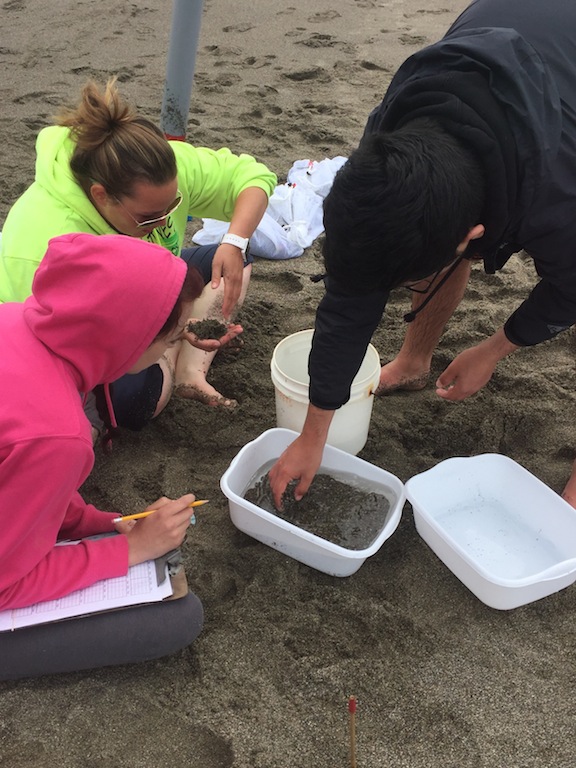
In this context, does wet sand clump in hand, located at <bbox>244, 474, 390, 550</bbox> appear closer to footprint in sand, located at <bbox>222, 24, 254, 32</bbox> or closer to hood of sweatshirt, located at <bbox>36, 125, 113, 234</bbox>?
hood of sweatshirt, located at <bbox>36, 125, 113, 234</bbox>

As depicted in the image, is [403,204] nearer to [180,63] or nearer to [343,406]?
[343,406]

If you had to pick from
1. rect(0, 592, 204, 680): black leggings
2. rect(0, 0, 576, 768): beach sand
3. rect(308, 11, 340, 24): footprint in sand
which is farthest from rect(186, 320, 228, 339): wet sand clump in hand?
rect(308, 11, 340, 24): footprint in sand

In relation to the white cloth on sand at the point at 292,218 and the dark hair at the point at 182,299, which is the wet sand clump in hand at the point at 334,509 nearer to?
the dark hair at the point at 182,299

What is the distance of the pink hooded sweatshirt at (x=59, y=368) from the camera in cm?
123

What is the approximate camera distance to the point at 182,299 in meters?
1.40

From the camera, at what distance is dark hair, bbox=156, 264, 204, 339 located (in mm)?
1397

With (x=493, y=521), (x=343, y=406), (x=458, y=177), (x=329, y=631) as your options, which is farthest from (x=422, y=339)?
(x=458, y=177)

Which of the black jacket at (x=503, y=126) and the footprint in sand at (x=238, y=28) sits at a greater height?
the black jacket at (x=503, y=126)

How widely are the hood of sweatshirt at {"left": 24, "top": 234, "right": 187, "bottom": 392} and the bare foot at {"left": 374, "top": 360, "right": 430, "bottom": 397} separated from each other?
1.11 m

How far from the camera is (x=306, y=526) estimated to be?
1.78m

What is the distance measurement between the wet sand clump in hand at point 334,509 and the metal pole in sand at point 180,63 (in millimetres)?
1774

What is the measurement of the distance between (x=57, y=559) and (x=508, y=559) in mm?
1169

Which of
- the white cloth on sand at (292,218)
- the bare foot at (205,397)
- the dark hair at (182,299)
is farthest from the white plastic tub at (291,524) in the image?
the white cloth on sand at (292,218)

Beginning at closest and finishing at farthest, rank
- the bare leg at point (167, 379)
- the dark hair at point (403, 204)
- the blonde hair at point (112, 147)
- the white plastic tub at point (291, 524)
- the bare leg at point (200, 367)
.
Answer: the dark hair at point (403, 204)
the white plastic tub at point (291, 524)
the blonde hair at point (112, 147)
the bare leg at point (167, 379)
the bare leg at point (200, 367)
